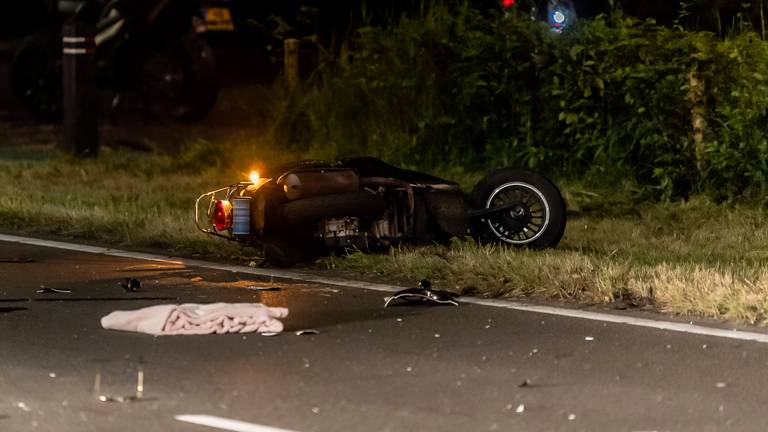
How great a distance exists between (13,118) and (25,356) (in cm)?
1504

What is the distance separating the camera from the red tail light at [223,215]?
10.8m

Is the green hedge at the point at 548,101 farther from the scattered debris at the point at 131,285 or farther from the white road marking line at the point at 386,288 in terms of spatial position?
the scattered debris at the point at 131,285

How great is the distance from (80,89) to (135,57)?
11.6 ft

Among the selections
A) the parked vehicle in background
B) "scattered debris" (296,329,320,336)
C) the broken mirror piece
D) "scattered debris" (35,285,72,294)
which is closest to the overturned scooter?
"scattered debris" (35,285,72,294)

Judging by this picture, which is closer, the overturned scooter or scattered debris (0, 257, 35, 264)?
the overturned scooter

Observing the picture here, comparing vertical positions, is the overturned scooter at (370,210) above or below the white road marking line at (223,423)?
above

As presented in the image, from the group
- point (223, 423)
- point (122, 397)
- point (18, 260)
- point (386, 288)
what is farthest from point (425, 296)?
point (18, 260)

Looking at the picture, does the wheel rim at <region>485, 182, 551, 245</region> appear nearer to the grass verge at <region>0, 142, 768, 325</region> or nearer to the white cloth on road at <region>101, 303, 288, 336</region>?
the grass verge at <region>0, 142, 768, 325</region>

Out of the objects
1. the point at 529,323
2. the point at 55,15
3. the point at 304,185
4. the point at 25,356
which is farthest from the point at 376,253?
the point at 55,15

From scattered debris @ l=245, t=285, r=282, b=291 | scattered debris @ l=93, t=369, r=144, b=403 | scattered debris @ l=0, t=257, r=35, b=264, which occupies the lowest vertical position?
scattered debris @ l=0, t=257, r=35, b=264

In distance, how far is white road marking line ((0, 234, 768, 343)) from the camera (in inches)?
349

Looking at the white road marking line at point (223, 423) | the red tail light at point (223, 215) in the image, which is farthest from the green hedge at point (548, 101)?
the white road marking line at point (223, 423)

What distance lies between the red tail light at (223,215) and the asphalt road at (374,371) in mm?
845

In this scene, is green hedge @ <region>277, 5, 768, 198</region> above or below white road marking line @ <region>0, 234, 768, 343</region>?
above
